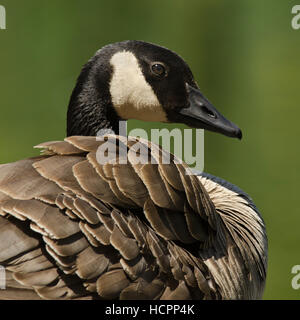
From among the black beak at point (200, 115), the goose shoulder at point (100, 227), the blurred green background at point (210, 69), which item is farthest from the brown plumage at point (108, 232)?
the blurred green background at point (210, 69)

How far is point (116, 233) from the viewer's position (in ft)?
5.95

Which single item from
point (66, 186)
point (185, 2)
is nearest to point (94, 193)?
point (66, 186)

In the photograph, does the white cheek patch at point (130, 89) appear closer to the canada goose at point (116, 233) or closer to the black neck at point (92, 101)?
the black neck at point (92, 101)

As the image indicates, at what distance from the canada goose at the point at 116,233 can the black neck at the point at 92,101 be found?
43cm

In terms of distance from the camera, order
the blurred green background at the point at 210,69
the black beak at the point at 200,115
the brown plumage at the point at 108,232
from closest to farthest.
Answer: the brown plumage at the point at 108,232 → the black beak at the point at 200,115 → the blurred green background at the point at 210,69

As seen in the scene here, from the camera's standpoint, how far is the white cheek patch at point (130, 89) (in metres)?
2.50

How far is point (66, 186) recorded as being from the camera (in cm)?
186

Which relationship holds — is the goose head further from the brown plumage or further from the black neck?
the brown plumage

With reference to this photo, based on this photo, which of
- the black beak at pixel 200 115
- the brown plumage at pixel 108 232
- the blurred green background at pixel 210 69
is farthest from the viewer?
the blurred green background at pixel 210 69

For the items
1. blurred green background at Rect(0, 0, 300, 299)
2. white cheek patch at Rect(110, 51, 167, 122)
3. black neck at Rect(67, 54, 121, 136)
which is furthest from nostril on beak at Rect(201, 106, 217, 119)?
blurred green background at Rect(0, 0, 300, 299)

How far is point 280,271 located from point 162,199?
3.02 m

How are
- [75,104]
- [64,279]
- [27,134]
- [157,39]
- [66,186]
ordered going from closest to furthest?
[64,279] → [66,186] → [75,104] → [27,134] → [157,39]

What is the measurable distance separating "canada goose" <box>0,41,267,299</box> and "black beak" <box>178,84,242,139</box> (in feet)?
1.09
